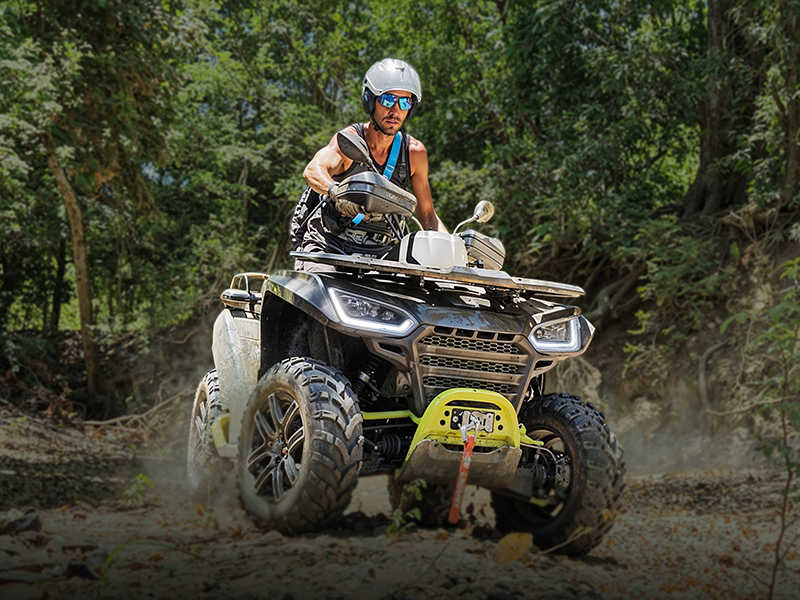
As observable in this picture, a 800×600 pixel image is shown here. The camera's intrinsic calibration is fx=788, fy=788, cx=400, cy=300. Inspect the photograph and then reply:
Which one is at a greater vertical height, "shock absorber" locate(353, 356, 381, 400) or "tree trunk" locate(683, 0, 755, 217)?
"tree trunk" locate(683, 0, 755, 217)

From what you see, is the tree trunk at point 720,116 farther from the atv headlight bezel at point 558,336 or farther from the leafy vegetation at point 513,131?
the atv headlight bezel at point 558,336

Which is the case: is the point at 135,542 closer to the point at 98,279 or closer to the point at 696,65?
the point at 696,65

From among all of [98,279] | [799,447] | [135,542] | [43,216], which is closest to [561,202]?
[799,447]

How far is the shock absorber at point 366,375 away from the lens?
150 inches

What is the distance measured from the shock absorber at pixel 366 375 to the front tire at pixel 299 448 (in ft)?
0.93

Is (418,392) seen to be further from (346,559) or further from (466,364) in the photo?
(346,559)

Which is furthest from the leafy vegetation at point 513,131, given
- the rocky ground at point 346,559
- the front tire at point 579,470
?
the front tire at point 579,470

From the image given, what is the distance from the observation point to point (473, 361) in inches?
147

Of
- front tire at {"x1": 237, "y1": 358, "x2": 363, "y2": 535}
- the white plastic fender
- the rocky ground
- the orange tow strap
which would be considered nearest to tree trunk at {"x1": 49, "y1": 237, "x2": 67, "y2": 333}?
the rocky ground

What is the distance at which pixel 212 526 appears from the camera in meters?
3.95

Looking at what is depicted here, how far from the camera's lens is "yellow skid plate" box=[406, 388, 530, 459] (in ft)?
11.3

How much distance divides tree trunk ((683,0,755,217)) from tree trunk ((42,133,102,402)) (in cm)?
944

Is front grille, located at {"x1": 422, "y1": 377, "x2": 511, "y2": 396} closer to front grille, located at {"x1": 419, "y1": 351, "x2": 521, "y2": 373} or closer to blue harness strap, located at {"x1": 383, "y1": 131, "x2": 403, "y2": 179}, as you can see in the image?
front grille, located at {"x1": 419, "y1": 351, "x2": 521, "y2": 373}

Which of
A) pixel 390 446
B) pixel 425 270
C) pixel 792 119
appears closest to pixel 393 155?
pixel 425 270
